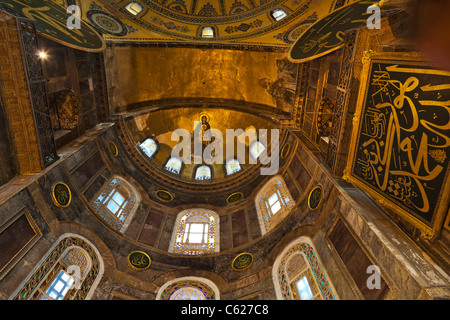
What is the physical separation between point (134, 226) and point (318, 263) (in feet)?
19.8

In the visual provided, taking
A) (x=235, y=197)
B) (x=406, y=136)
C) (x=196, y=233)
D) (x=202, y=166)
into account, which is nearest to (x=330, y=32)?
(x=406, y=136)

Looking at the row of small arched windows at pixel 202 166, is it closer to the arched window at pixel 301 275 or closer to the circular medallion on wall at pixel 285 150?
the circular medallion on wall at pixel 285 150

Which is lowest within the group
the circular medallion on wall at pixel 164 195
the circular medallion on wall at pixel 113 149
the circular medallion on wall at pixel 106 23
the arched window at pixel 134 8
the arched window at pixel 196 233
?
the arched window at pixel 196 233

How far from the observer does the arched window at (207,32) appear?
1072 cm

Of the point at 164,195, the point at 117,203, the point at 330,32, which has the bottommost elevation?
the point at 164,195

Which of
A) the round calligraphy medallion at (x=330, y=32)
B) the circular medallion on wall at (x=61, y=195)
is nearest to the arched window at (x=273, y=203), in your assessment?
the round calligraphy medallion at (x=330, y=32)

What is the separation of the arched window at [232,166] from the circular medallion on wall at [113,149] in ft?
18.0

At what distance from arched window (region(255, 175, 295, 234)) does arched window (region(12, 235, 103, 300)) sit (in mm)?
5145

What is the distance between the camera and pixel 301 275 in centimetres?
559

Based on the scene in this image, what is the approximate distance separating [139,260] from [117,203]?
87.4 inches

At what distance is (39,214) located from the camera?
17.2 feet

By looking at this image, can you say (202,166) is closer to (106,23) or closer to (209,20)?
(209,20)
